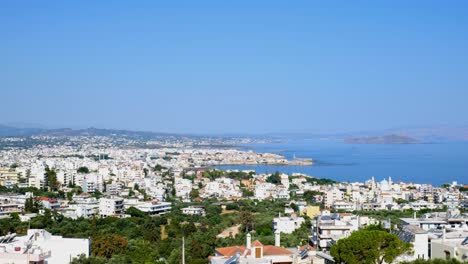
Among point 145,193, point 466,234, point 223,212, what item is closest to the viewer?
point 466,234

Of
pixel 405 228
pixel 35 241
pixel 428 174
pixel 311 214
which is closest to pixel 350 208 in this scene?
pixel 311 214

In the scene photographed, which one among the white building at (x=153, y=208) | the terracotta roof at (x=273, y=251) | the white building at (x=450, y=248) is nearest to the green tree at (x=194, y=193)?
the white building at (x=153, y=208)

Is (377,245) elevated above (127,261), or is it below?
above

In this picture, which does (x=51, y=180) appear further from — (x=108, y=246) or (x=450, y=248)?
(x=450, y=248)

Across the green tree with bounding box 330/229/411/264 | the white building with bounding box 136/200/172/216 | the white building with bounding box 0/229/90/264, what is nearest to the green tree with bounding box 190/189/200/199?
the white building with bounding box 136/200/172/216

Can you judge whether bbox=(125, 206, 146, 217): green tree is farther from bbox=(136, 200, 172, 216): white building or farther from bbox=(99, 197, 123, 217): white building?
bbox=(136, 200, 172, 216): white building

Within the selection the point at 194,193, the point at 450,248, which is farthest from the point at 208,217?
the point at 450,248

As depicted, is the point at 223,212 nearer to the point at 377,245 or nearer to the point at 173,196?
the point at 173,196

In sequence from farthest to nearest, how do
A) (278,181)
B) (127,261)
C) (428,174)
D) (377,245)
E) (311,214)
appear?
(428,174) → (278,181) → (311,214) → (127,261) → (377,245)
